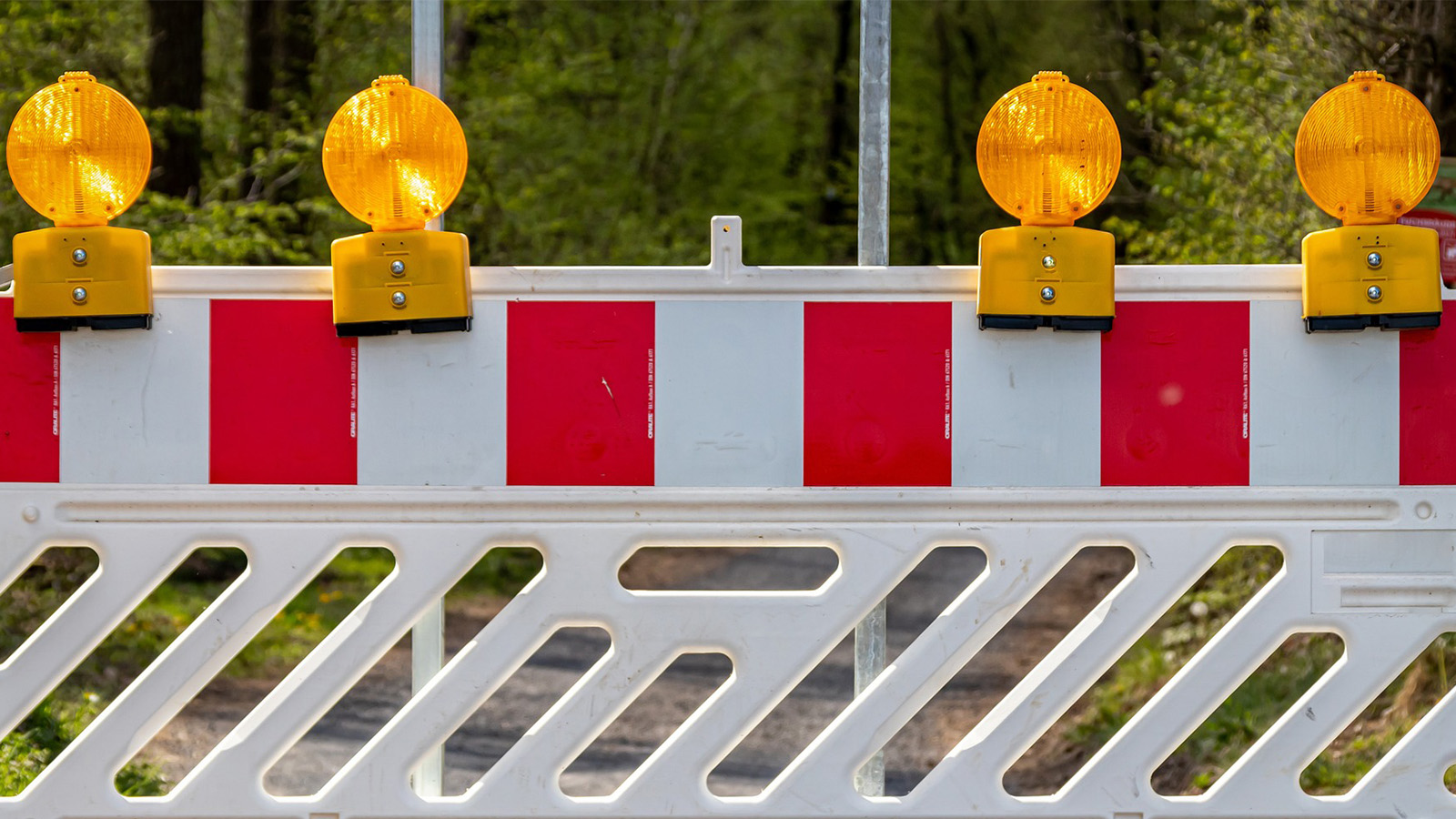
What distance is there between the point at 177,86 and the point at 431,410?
7.14 metres

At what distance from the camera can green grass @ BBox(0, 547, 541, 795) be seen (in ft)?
15.0

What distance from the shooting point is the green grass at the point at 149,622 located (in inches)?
180

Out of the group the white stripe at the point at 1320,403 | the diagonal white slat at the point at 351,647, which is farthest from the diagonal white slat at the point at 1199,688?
the diagonal white slat at the point at 351,647

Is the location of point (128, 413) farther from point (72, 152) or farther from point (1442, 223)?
point (1442, 223)

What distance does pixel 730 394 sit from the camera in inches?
97.4

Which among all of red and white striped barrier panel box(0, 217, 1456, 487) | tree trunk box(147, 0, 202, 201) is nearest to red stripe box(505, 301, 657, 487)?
red and white striped barrier panel box(0, 217, 1456, 487)

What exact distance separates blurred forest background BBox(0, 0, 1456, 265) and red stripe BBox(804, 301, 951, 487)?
364 cm

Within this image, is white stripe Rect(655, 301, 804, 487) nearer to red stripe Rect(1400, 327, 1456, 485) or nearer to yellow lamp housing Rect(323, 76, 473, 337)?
yellow lamp housing Rect(323, 76, 473, 337)

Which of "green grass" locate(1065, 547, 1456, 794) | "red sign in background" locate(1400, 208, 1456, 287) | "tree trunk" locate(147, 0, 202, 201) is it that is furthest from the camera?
→ "tree trunk" locate(147, 0, 202, 201)

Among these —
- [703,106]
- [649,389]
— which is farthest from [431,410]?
[703,106]

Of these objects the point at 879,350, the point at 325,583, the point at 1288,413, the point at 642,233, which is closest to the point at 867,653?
the point at 879,350

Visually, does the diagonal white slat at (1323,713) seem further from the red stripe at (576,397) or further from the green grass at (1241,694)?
the green grass at (1241,694)

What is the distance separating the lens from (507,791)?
2.45 m

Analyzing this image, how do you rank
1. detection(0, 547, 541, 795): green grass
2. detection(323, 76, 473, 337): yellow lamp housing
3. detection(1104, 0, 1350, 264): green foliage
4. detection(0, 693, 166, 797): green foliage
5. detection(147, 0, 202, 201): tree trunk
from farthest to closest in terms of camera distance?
detection(147, 0, 202, 201): tree trunk, detection(1104, 0, 1350, 264): green foliage, detection(0, 547, 541, 795): green grass, detection(0, 693, 166, 797): green foliage, detection(323, 76, 473, 337): yellow lamp housing
